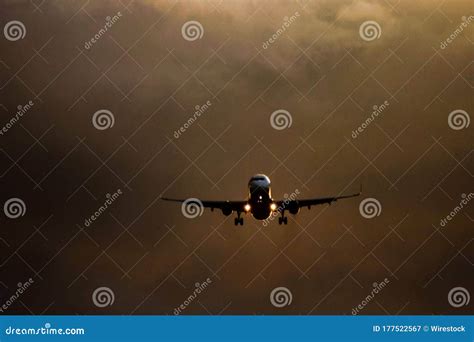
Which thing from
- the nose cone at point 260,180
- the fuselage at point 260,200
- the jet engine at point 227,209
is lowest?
the jet engine at point 227,209

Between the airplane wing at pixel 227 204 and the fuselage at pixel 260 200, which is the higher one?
the fuselage at pixel 260 200

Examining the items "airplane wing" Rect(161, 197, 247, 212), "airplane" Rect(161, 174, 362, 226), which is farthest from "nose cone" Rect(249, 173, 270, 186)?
"airplane wing" Rect(161, 197, 247, 212)

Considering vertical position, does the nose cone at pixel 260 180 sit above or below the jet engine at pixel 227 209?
above

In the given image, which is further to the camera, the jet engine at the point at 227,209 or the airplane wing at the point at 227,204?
the airplane wing at the point at 227,204

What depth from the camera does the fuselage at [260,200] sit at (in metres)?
112

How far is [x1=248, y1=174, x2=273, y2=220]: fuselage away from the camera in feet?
366

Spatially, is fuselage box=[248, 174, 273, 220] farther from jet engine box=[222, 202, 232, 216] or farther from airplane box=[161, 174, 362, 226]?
jet engine box=[222, 202, 232, 216]

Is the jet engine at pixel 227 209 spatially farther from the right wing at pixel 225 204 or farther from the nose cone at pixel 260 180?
the nose cone at pixel 260 180

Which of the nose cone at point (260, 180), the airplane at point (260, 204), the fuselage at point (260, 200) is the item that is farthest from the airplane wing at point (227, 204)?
the fuselage at point (260, 200)

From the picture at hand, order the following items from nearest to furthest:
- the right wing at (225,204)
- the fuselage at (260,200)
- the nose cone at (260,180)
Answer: the fuselage at (260,200), the nose cone at (260,180), the right wing at (225,204)

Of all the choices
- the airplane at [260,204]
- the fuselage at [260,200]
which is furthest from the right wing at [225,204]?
the fuselage at [260,200]

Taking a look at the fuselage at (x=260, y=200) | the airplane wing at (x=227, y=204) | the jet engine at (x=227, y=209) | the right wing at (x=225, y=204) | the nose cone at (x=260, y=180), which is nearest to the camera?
the fuselage at (x=260, y=200)

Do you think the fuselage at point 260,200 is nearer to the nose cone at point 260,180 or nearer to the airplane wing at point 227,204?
the nose cone at point 260,180
